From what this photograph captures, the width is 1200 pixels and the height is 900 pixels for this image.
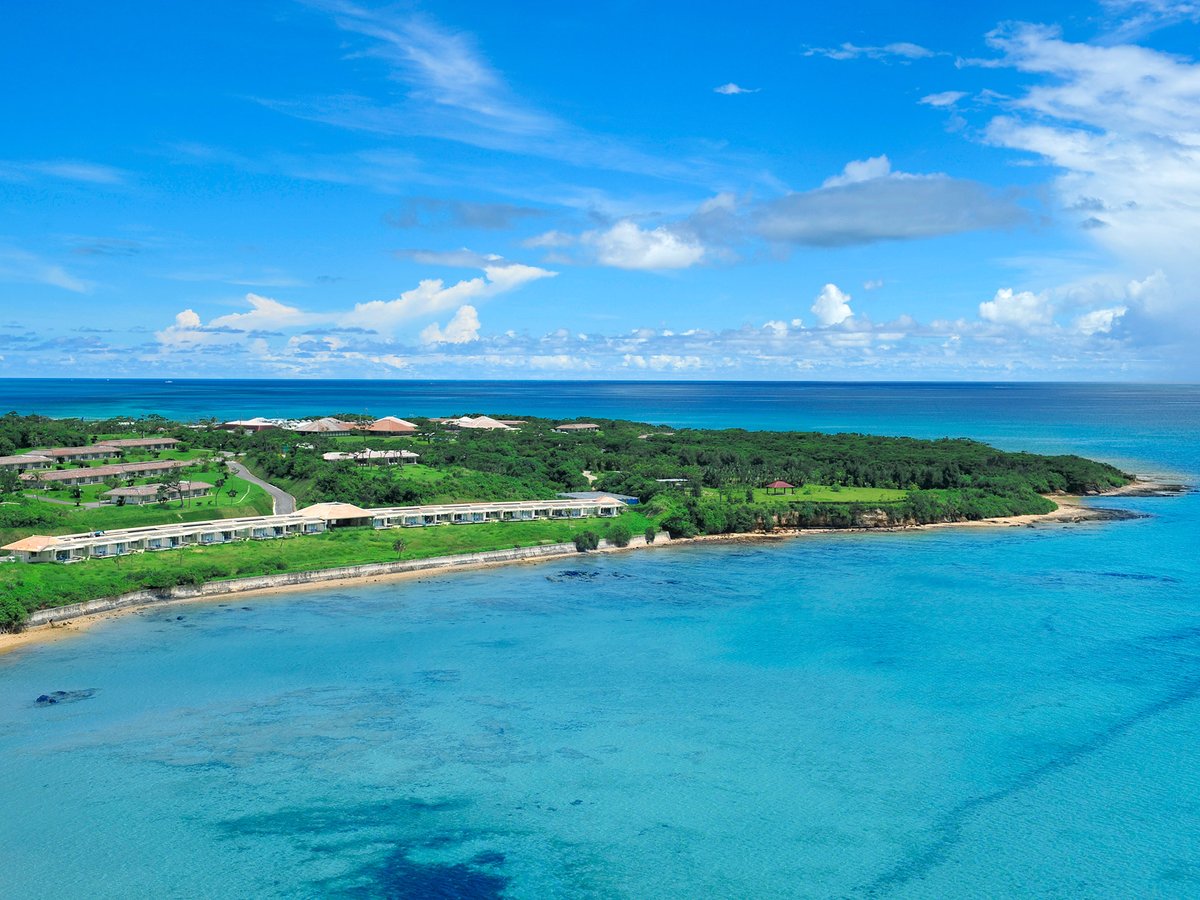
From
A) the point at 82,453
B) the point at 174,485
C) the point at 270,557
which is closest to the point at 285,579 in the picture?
the point at 270,557

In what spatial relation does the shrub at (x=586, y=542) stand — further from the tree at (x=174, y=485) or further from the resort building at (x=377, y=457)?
the resort building at (x=377, y=457)

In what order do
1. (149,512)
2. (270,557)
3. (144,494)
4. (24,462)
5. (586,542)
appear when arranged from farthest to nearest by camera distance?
(24,462)
(144,494)
(586,542)
(149,512)
(270,557)

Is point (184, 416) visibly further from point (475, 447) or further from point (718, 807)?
point (718, 807)

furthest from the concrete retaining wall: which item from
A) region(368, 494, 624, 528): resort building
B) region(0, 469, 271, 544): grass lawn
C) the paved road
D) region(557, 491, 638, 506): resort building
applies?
the paved road

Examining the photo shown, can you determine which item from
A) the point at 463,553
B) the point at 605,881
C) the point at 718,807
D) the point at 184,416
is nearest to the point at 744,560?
the point at 463,553

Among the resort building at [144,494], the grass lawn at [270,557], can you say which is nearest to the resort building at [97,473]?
the resort building at [144,494]

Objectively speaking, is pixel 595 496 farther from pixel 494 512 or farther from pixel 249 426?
pixel 249 426
